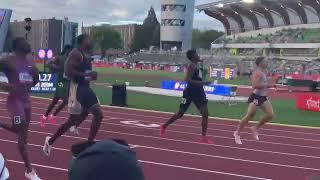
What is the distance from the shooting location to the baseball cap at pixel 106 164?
6.88 ft

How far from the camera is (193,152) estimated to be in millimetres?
10148

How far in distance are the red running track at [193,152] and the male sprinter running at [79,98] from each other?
0.49 m

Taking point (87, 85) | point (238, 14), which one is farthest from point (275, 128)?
point (238, 14)

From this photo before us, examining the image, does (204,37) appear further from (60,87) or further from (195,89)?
(195,89)

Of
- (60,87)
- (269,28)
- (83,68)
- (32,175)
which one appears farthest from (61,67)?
(269,28)

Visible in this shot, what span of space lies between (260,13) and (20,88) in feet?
360

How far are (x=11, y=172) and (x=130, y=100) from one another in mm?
15445

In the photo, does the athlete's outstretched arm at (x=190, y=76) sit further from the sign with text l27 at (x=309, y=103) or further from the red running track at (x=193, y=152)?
the sign with text l27 at (x=309, y=103)

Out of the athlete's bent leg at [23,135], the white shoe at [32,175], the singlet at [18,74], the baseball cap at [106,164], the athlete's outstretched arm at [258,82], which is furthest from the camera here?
the athlete's outstretched arm at [258,82]

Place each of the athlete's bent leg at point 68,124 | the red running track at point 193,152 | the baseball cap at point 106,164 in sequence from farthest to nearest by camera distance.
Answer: the athlete's bent leg at point 68,124
the red running track at point 193,152
the baseball cap at point 106,164

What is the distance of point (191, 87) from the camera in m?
11.5

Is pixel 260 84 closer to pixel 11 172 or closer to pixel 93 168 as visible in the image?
pixel 11 172

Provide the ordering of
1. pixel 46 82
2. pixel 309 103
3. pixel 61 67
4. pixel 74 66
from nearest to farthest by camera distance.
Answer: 1. pixel 74 66
2. pixel 61 67
3. pixel 309 103
4. pixel 46 82

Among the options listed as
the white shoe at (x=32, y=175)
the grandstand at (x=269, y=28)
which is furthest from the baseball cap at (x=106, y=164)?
the grandstand at (x=269, y=28)
